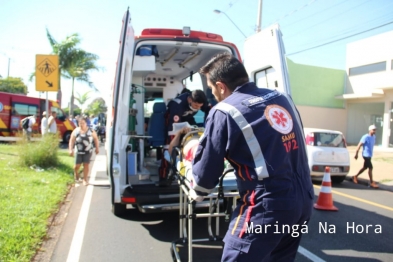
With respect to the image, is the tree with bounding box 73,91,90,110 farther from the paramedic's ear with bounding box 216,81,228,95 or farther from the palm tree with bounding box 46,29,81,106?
the paramedic's ear with bounding box 216,81,228,95

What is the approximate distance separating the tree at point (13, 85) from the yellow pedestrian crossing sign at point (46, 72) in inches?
1323

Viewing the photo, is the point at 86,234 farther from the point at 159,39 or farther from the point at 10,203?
the point at 159,39

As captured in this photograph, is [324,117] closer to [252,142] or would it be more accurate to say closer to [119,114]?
[119,114]

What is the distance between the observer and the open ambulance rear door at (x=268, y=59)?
4074mm

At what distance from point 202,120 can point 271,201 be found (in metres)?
4.77

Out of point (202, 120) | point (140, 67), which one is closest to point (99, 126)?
point (202, 120)

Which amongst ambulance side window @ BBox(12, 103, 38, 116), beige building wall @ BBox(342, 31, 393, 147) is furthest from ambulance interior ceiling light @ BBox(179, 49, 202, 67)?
beige building wall @ BBox(342, 31, 393, 147)

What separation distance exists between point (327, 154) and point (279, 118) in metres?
8.02

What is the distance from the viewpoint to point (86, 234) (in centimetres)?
464

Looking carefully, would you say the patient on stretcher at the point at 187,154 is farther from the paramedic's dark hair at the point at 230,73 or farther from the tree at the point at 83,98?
the tree at the point at 83,98

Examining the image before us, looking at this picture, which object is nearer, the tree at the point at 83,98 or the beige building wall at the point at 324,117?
the beige building wall at the point at 324,117

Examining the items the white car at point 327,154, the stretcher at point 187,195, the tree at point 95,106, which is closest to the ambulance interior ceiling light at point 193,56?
Result: the stretcher at point 187,195

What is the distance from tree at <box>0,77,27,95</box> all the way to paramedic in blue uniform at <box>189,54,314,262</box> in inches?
1626

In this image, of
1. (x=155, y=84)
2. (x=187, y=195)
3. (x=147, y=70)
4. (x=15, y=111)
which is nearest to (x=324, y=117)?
(x=155, y=84)
